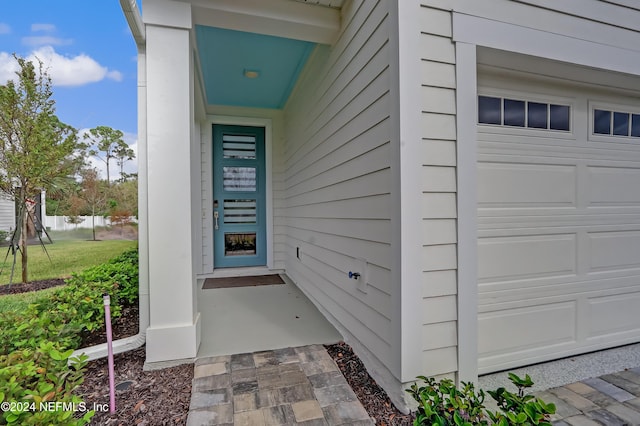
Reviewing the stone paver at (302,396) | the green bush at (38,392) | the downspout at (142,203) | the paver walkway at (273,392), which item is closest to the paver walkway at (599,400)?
the stone paver at (302,396)

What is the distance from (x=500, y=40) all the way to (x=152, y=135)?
223cm

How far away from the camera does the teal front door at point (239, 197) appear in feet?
14.8

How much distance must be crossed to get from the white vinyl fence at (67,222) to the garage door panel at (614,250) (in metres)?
5.12

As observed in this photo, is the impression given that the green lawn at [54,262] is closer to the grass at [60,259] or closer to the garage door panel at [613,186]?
the grass at [60,259]

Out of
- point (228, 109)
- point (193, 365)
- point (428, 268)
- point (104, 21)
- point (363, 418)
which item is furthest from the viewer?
point (104, 21)

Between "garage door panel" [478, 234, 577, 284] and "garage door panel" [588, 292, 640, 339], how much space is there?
15.2 inches

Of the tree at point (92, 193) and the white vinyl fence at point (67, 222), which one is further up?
the tree at point (92, 193)

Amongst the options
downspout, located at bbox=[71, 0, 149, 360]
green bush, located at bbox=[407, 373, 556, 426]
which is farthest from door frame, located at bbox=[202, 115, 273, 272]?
green bush, located at bbox=[407, 373, 556, 426]

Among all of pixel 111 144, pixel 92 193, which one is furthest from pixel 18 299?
pixel 111 144

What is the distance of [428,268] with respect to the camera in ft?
5.10

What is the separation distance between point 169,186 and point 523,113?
2459mm

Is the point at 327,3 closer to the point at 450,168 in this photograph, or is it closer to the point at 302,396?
the point at 450,168

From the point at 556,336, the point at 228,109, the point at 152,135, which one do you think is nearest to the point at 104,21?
the point at 228,109

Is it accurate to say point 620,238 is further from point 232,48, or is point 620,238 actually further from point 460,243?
point 232,48
